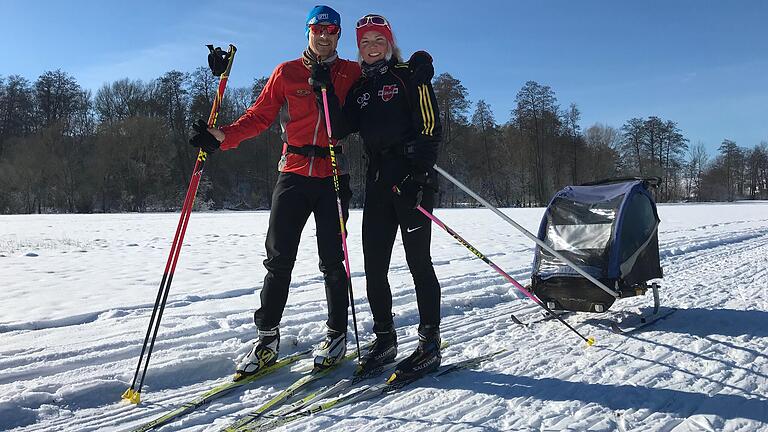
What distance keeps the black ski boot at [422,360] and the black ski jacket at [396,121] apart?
1.04m

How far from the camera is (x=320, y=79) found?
337 cm

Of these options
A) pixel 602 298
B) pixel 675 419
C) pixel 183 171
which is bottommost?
pixel 675 419

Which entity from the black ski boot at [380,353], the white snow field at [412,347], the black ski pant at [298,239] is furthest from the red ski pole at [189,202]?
the black ski boot at [380,353]

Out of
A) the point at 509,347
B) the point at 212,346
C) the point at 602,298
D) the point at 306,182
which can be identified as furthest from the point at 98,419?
the point at 602,298

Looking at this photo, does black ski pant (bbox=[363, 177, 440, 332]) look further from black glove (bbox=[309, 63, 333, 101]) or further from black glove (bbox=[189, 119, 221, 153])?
black glove (bbox=[189, 119, 221, 153])

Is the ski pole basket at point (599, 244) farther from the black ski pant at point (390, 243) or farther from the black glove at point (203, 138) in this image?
the black glove at point (203, 138)

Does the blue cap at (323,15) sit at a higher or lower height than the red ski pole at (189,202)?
higher

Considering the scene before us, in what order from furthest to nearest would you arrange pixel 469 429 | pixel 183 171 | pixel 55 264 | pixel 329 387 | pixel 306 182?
pixel 183 171 → pixel 55 264 → pixel 306 182 → pixel 329 387 → pixel 469 429

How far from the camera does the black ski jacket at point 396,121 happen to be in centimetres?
335

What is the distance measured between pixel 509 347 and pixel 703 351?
1.39 m

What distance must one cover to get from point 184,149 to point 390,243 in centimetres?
4560

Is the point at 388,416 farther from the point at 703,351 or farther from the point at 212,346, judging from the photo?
the point at 703,351

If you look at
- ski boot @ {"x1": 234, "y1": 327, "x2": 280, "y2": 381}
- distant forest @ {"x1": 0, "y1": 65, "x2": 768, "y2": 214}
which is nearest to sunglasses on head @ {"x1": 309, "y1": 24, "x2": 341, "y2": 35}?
ski boot @ {"x1": 234, "y1": 327, "x2": 280, "y2": 381}

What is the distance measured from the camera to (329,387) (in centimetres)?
319
